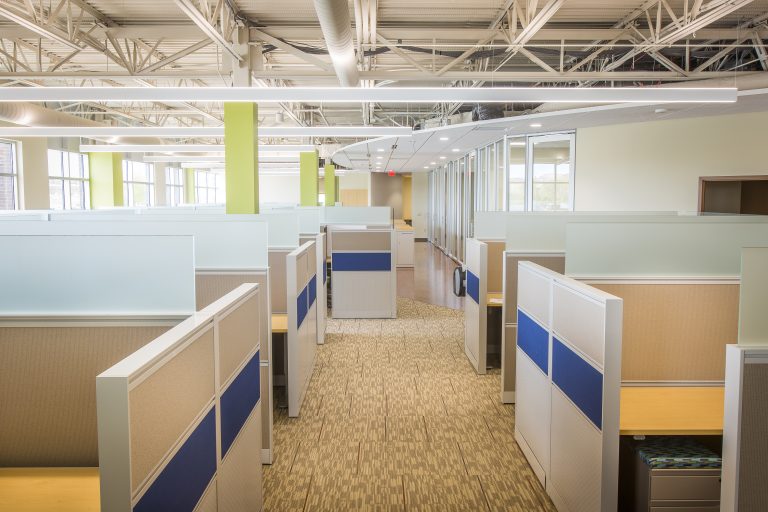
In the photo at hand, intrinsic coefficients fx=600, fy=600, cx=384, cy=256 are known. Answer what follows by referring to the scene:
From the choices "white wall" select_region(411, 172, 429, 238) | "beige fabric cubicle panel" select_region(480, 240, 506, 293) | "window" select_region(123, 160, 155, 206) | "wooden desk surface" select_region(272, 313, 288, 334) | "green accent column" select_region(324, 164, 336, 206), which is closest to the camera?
"wooden desk surface" select_region(272, 313, 288, 334)

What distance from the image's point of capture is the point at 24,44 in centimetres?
693

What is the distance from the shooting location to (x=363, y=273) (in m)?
7.94

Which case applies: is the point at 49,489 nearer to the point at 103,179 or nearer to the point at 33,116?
the point at 33,116

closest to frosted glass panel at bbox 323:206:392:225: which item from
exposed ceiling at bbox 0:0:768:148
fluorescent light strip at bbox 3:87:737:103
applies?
exposed ceiling at bbox 0:0:768:148

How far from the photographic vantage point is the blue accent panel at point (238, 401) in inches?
83.8

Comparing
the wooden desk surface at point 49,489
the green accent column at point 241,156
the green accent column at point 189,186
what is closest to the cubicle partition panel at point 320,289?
the green accent column at point 241,156

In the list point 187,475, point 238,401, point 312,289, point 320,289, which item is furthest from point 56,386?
point 320,289

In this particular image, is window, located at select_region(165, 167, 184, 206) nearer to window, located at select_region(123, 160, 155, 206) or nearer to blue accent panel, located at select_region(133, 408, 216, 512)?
window, located at select_region(123, 160, 155, 206)

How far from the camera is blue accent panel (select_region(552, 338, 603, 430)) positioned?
2443 millimetres

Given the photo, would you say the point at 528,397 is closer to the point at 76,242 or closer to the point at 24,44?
the point at 76,242

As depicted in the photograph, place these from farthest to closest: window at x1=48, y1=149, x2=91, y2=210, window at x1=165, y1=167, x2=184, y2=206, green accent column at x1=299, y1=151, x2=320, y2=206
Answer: window at x1=165, y1=167, x2=184, y2=206, green accent column at x1=299, y1=151, x2=320, y2=206, window at x1=48, y1=149, x2=91, y2=210

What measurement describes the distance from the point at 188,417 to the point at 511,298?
10.5 feet

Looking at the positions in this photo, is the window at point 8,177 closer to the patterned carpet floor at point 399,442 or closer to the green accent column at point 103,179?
the green accent column at point 103,179

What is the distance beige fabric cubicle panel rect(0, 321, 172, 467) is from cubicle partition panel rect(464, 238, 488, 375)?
3637 millimetres
